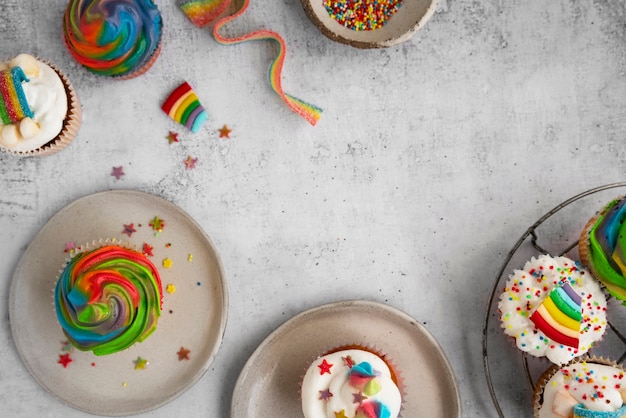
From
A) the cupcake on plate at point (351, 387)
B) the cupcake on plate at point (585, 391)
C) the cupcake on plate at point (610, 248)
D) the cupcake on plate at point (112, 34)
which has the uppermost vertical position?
the cupcake on plate at point (112, 34)

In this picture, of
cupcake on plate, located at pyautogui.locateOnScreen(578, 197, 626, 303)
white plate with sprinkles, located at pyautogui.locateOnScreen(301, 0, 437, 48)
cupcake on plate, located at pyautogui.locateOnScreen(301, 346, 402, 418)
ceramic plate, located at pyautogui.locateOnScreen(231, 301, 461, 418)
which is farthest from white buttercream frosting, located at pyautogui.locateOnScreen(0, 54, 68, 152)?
cupcake on plate, located at pyautogui.locateOnScreen(578, 197, 626, 303)

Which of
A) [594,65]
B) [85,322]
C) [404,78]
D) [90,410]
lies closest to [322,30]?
[404,78]

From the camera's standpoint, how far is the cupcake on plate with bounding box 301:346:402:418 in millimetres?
2316

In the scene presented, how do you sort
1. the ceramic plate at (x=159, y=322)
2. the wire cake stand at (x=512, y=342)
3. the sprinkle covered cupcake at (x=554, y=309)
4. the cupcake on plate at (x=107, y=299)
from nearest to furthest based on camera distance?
the cupcake on plate at (x=107, y=299) < the sprinkle covered cupcake at (x=554, y=309) < the ceramic plate at (x=159, y=322) < the wire cake stand at (x=512, y=342)

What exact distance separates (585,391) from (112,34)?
2.20 metres

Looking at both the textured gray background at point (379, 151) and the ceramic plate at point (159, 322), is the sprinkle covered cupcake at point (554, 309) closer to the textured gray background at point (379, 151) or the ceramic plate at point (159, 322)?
the textured gray background at point (379, 151)

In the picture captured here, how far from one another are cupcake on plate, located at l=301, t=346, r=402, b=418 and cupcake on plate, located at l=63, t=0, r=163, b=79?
139 centimetres

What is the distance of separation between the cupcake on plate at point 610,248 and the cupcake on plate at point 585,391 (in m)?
0.28

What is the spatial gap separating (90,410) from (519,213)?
1.96 metres

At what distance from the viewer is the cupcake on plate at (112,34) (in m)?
2.43

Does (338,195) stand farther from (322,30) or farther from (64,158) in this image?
(64,158)

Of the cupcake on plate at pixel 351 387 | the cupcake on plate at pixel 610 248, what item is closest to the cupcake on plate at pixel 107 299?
the cupcake on plate at pixel 351 387

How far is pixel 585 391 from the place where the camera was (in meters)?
2.39

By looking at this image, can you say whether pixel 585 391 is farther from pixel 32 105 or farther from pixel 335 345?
pixel 32 105
